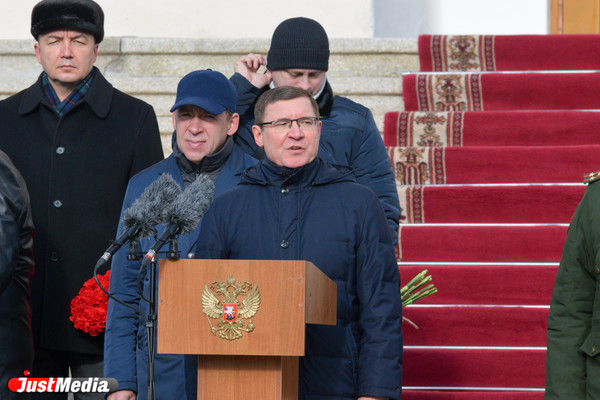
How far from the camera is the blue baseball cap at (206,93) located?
11.0 feet

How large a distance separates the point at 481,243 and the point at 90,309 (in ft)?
7.58

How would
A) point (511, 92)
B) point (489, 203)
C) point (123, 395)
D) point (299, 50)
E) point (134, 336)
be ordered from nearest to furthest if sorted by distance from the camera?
point (123, 395), point (134, 336), point (299, 50), point (489, 203), point (511, 92)

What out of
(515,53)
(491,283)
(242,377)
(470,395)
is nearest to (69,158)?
(242,377)

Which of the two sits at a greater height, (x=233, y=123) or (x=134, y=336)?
(x=233, y=123)

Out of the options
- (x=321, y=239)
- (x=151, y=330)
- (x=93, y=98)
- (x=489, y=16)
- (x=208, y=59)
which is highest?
(x=489, y=16)

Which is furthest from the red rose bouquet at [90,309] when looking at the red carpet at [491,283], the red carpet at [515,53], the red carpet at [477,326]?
the red carpet at [515,53]

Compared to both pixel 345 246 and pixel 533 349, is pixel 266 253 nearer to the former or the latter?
pixel 345 246

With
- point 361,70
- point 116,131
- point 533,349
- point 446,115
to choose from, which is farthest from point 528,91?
point 116,131

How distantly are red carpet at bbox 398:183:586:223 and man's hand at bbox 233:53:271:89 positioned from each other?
5.55 feet

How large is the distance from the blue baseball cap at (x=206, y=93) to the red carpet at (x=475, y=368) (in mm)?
1779

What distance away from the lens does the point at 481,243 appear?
17.2 feet

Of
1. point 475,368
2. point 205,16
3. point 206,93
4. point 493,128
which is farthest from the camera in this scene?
point 205,16

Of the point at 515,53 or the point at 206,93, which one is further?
the point at 515,53

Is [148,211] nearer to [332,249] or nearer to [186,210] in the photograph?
[186,210]
